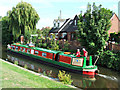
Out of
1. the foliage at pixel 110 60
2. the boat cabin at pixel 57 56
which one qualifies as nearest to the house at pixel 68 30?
the boat cabin at pixel 57 56

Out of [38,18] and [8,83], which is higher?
[38,18]

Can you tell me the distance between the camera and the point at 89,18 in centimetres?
1766

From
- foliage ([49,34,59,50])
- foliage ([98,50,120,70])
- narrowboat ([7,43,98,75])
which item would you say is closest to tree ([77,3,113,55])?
foliage ([98,50,120,70])

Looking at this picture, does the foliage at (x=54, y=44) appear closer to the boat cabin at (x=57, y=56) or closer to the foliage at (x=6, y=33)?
the boat cabin at (x=57, y=56)

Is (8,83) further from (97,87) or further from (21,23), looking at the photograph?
(21,23)

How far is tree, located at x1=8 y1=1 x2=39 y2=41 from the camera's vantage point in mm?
29609

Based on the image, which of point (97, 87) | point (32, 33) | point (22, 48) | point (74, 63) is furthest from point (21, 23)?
point (97, 87)

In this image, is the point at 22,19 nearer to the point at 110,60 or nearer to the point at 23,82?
the point at 110,60

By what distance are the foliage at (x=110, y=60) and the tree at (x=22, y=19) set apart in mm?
19461

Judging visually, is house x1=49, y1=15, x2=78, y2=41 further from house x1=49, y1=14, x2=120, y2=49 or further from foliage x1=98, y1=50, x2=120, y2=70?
foliage x1=98, y1=50, x2=120, y2=70

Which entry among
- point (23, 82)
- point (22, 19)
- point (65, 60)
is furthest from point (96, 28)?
point (22, 19)

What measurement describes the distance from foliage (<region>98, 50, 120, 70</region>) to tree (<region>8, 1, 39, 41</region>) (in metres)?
19.5

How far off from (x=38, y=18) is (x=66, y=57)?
65.0ft

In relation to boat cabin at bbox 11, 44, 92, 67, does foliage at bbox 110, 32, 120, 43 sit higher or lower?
higher
